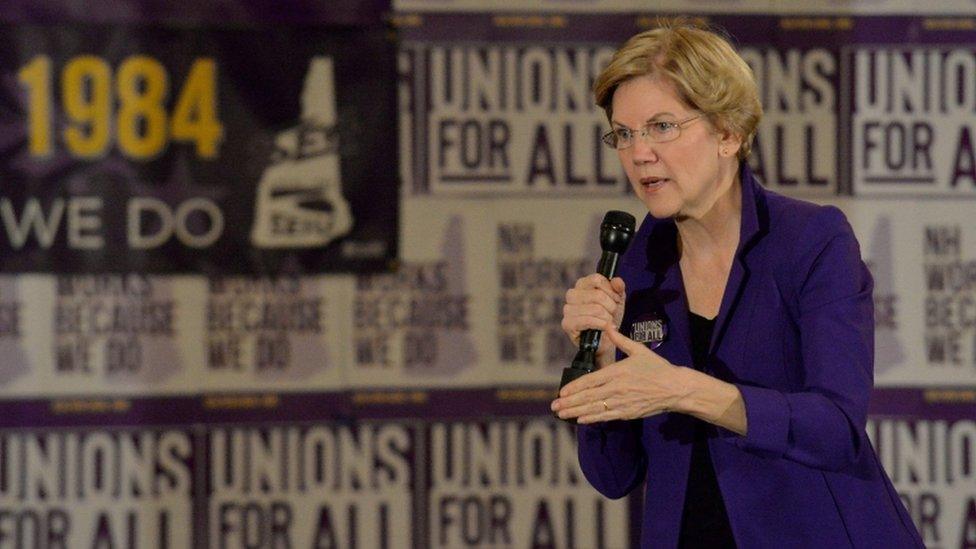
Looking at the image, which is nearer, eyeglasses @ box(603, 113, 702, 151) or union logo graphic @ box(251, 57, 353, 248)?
eyeglasses @ box(603, 113, 702, 151)

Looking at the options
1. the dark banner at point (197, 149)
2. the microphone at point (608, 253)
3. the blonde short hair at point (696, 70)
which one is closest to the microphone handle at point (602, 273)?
the microphone at point (608, 253)

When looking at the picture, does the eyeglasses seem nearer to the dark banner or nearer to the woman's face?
the woman's face

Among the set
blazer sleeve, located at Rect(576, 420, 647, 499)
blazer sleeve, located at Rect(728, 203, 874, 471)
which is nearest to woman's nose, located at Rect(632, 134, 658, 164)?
A: blazer sleeve, located at Rect(728, 203, 874, 471)

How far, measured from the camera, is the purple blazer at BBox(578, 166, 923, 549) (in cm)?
134

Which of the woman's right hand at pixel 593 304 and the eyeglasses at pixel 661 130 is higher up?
the eyeglasses at pixel 661 130

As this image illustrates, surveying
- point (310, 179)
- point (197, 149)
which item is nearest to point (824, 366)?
point (310, 179)

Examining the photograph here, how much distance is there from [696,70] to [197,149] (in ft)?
6.30

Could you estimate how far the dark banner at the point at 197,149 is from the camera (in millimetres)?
3076

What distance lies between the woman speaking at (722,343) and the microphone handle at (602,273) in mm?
17

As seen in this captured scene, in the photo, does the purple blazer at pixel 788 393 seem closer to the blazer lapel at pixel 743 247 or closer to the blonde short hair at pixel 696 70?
the blazer lapel at pixel 743 247

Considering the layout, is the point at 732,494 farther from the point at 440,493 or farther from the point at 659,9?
the point at 659,9

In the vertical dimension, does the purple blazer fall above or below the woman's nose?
below

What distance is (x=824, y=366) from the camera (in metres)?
1.37

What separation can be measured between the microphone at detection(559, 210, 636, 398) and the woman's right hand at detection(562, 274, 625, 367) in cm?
1
